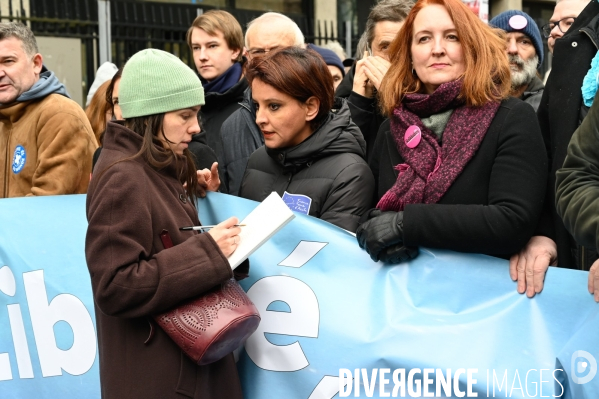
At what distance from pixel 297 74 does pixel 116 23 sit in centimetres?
721

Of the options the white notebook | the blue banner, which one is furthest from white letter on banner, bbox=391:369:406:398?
the white notebook

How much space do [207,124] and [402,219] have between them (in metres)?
2.69

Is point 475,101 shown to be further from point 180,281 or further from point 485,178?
point 180,281

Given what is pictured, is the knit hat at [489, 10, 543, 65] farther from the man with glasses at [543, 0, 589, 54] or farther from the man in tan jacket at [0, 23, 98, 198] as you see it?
the man in tan jacket at [0, 23, 98, 198]

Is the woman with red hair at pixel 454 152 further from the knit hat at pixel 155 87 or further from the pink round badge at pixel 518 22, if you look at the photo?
the pink round badge at pixel 518 22

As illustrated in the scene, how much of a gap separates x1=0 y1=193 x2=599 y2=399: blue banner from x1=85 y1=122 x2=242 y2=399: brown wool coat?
49cm

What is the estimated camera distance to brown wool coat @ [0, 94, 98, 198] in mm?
4602

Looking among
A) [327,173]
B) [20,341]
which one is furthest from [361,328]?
[20,341]

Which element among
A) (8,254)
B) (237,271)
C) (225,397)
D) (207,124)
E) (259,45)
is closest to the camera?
(225,397)

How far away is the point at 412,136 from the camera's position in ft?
10.7

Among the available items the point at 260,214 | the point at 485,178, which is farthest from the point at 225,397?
the point at 485,178

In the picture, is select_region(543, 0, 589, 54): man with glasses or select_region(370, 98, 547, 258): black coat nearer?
select_region(370, 98, 547, 258): black coat

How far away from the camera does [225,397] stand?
120 inches

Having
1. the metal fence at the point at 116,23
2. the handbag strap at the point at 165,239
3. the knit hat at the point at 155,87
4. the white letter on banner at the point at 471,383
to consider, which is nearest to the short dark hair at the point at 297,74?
the knit hat at the point at 155,87
